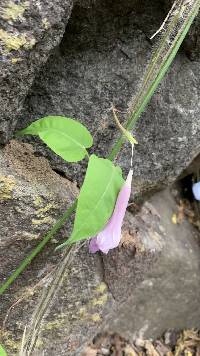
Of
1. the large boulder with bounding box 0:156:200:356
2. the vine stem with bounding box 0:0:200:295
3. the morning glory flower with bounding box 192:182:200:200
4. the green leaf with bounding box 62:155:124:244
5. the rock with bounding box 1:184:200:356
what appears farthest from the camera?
the morning glory flower with bounding box 192:182:200:200

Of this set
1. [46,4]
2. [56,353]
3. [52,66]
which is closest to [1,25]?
[46,4]

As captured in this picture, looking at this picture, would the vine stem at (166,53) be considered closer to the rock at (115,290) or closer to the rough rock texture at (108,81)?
the rough rock texture at (108,81)

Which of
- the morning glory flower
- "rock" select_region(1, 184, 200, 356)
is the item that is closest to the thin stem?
"rock" select_region(1, 184, 200, 356)

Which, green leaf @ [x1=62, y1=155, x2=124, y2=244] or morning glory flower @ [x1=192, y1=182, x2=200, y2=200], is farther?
morning glory flower @ [x1=192, y1=182, x2=200, y2=200]

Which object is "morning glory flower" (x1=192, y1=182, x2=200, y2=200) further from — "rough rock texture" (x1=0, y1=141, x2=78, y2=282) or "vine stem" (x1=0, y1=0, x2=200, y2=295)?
"vine stem" (x1=0, y1=0, x2=200, y2=295)

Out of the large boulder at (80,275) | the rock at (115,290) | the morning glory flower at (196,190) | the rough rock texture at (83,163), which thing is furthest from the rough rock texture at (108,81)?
the morning glory flower at (196,190)

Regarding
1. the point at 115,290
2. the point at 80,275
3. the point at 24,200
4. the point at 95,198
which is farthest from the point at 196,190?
the point at 95,198
